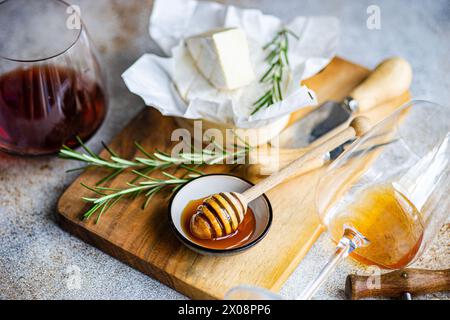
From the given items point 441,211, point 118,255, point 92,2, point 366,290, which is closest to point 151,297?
point 118,255

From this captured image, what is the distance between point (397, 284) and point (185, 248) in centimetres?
34

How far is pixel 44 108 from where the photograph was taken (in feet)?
3.35

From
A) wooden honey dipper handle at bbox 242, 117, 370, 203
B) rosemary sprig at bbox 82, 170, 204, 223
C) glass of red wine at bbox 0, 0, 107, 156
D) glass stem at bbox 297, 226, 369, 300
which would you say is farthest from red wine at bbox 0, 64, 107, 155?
glass stem at bbox 297, 226, 369, 300

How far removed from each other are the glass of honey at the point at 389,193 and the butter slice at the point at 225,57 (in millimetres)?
280

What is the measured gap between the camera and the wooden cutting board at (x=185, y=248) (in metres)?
0.91

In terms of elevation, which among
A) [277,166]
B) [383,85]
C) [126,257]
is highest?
[383,85]

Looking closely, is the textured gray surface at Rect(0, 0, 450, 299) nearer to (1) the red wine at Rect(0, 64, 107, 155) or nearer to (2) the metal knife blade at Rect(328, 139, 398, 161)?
(1) the red wine at Rect(0, 64, 107, 155)

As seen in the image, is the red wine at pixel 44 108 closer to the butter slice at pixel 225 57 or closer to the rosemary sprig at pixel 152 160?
the rosemary sprig at pixel 152 160

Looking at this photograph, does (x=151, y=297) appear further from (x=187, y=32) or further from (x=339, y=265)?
(x=187, y=32)

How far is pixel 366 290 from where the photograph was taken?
2.95ft

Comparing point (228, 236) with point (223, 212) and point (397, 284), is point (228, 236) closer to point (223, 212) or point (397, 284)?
point (223, 212)

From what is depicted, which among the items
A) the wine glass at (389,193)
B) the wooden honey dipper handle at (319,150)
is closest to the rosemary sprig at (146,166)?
the wooden honey dipper handle at (319,150)

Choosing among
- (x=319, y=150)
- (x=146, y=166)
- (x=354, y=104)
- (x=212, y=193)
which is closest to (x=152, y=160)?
(x=146, y=166)

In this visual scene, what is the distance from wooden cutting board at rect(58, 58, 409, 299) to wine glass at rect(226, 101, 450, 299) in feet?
0.26
